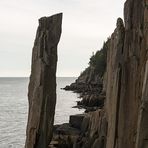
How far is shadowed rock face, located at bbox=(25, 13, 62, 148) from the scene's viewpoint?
24.2 m

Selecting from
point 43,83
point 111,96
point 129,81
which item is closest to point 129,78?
point 129,81

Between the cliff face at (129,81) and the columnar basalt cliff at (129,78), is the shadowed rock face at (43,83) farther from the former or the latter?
the cliff face at (129,81)

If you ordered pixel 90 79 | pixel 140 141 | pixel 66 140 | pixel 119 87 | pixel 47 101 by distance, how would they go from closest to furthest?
pixel 140 141 → pixel 119 87 → pixel 47 101 → pixel 66 140 → pixel 90 79

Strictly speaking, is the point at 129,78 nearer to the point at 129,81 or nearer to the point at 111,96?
the point at 129,81

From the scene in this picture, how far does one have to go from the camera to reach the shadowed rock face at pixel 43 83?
24.2 m

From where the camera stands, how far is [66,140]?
26.4 m

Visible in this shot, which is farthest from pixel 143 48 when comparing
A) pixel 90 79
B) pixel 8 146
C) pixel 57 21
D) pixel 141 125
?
pixel 90 79

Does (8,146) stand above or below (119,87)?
below

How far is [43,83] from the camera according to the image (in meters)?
24.2

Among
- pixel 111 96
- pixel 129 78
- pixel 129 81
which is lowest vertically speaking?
pixel 111 96

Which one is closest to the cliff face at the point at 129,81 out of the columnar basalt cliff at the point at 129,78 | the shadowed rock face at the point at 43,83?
the columnar basalt cliff at the point at 129,78

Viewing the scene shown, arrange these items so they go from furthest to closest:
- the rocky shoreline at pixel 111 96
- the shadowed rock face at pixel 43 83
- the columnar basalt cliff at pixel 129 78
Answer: the shadowed rock face at pixel 43 83, the columnar basalt cliff at pixel 129 78, the rocky shoreline at pixel 111 96

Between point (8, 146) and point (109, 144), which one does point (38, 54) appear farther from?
point (8, 146)

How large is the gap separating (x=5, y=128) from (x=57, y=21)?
2690 cm
